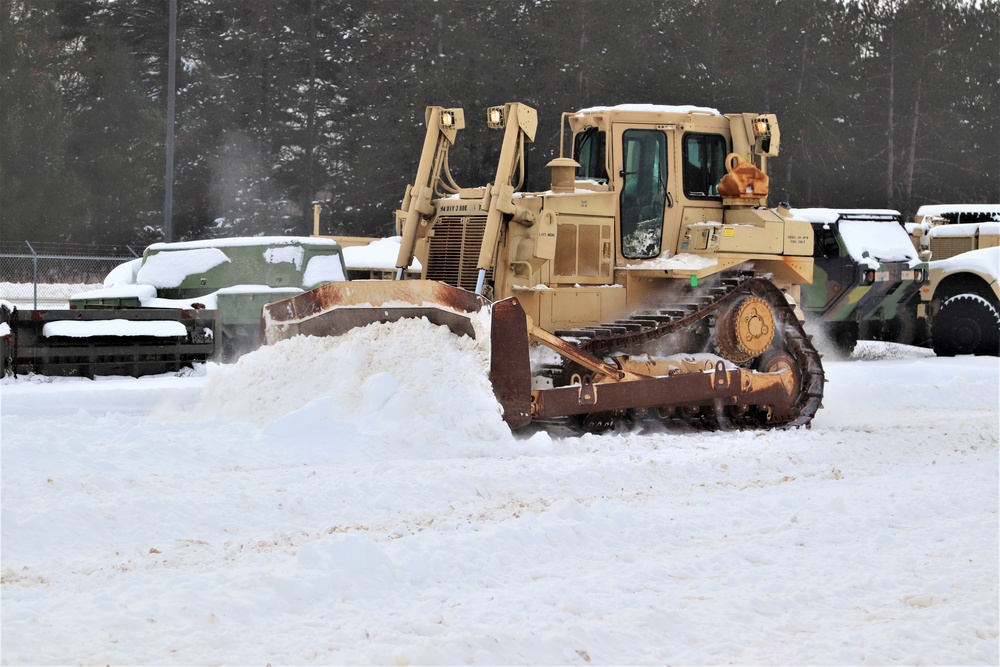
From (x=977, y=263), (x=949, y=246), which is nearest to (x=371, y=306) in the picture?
(x=977, y=263)

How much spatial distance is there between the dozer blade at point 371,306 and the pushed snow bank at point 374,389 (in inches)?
4.6

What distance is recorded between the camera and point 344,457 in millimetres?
8328

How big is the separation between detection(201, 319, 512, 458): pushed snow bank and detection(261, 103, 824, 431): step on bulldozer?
0.31m

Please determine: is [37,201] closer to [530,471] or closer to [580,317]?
[580,317]

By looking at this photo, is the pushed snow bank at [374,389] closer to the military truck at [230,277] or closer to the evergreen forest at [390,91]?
the military truck at [230,277]

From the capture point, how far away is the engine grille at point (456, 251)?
10844 millimetres

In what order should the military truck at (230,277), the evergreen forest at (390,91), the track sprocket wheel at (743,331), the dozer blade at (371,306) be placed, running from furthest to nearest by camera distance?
the evergreen forest at (390,91)
the military truck at (230,277)
the track sprocket wheel at (743,331)
the dozer blade at (371,306)

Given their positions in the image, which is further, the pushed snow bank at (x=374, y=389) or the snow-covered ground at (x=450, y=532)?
the pushed snow bank at (x=374, y=389)

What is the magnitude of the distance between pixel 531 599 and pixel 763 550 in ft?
5.08

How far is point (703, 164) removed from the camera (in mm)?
11477

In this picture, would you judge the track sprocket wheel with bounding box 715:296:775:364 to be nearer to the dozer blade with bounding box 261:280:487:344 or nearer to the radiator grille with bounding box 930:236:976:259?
the dozer blade with bounding box 261:280:487:344

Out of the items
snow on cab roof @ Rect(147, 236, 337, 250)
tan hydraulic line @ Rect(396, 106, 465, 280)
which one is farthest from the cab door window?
snow on cab roof @ Rect(147, 236, 337, 250)

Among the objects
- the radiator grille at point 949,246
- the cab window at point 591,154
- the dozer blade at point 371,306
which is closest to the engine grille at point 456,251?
the dozer blade at point 371,306

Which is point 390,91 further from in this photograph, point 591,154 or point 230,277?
point 591,154
